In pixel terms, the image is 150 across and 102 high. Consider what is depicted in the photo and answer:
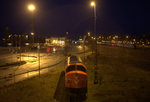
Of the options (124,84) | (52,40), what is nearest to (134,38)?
(52,40)

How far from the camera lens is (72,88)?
9.91 meters

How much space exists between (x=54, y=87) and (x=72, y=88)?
3.05m

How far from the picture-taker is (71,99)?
9797 mm

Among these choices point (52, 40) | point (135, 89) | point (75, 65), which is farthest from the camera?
point (52, 40)

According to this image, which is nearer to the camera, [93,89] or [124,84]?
[93,89]

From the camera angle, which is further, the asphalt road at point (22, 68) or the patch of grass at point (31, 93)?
the asphalt road at point (22, 68)

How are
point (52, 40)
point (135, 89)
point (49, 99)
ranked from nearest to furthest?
point (49, 99), point (135, 89), point (52, 40)

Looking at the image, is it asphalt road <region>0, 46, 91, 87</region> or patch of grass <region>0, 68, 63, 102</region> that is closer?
patch of grass <region>0, 68, 63, 102</region>

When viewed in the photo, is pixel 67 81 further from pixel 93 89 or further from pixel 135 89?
pixel 135 89

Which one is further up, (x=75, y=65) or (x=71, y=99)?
(x=75, y=65)

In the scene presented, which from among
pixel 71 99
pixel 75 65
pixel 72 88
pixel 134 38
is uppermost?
pixel 134 38

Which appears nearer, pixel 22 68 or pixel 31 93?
pixel 31 93

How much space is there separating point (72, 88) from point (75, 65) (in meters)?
1.89

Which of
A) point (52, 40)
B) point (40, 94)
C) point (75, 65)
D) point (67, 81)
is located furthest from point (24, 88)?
point (52, 40)
